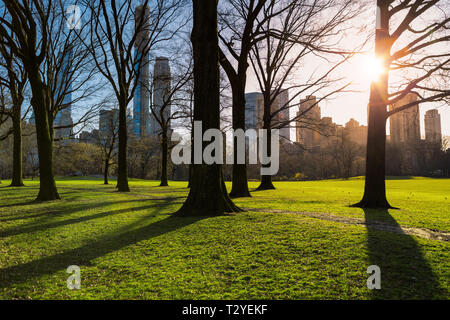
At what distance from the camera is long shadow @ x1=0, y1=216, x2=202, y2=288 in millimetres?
3461

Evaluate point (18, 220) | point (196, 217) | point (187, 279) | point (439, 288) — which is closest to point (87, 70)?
point (18, 220)

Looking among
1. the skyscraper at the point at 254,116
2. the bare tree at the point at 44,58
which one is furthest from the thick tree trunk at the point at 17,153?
the skyscraper at the point at 254,116

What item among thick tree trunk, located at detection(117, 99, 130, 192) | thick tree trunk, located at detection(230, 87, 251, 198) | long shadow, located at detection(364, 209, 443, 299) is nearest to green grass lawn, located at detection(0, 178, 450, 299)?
long shadow, located at detection(364, 209, 443, 299)

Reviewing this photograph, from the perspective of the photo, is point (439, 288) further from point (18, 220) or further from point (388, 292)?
point (18, 220)

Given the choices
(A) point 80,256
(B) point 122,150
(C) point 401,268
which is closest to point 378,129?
(C) point 401,268

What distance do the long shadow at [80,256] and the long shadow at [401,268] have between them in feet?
12.5

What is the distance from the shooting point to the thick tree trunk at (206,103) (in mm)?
7715

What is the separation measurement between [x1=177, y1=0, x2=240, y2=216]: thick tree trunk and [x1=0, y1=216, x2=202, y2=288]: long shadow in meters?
1.39

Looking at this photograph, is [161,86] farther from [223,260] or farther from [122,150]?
[223,260]

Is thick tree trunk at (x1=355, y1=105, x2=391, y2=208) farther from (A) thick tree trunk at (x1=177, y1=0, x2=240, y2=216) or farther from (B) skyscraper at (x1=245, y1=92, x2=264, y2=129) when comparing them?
(B) skyscraper at (x1=245, y1=92, x2=264, y2=129)

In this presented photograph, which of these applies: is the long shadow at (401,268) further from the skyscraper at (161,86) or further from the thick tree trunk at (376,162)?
the skyscraper at (161,86)
